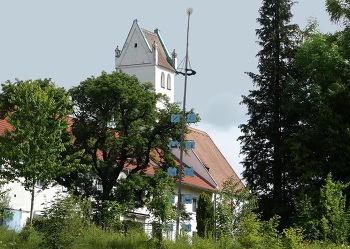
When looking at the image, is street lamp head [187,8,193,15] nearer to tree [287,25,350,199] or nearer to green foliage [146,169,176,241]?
tree [287,25,350,199]

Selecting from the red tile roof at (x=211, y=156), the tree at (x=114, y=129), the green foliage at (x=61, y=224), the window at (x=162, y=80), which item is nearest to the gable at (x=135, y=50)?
the window at (x=162, y=80)

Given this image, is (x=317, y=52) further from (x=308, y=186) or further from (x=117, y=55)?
(x=117, y=55)

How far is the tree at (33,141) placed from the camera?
96.4 feet

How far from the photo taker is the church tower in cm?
8706

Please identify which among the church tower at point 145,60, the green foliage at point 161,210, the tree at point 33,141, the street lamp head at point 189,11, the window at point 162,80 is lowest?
the green foliage at point 161,210

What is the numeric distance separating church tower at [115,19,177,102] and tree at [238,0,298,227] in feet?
135

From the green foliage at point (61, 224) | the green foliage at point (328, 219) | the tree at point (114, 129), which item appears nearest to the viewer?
the green foliage at point (61, 224)

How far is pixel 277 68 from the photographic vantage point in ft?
148

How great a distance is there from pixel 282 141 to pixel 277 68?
460cm

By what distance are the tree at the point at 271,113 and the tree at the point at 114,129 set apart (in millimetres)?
5216

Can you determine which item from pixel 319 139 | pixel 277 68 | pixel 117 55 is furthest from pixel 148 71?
pixel 319 139

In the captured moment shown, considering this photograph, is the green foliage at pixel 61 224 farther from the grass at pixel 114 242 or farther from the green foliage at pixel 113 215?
the green foliage at pixel 113 215

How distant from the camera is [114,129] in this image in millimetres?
42188

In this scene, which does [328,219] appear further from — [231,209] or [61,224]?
[61,224]
